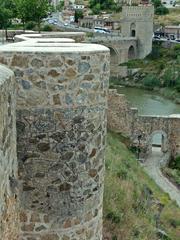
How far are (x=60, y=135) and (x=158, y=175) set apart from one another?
14.9 meters

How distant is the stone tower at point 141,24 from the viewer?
2527 inches

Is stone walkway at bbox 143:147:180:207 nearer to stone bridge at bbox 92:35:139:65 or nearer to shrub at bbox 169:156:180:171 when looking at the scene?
shrub at bbox 169:156:180:171

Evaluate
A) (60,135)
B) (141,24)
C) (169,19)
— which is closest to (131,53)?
(141,24)

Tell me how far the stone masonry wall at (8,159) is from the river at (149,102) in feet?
110

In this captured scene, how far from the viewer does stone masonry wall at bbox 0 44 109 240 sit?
4.72 m

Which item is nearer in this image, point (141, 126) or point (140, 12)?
point (141, 126)

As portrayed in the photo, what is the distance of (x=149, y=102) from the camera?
146 ft

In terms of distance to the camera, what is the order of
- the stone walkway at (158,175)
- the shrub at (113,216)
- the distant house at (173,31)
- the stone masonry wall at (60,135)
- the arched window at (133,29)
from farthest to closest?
the distant house at (173,31) → the arched window at (133,29) → the stone walkway at (158,175) → the shrub at (113,216) → the stone masonry wall at (60,135)

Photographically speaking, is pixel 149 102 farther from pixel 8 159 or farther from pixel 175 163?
pixel 8 159

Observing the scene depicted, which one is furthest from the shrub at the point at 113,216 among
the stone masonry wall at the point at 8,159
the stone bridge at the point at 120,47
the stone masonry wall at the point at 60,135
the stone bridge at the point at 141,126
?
the stone bridge at the point at 120,47

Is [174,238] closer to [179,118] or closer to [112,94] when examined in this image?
[112,94]

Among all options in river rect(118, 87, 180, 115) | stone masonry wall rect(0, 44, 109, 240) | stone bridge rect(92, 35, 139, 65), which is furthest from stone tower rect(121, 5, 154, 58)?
stone masonry wall rect(0, 44, 109, 240)

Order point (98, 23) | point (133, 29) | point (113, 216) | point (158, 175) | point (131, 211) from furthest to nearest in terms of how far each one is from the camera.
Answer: point (98, 23) → point (133, 29) → point (158, 175) → point (131, 211) → point (113, 216)

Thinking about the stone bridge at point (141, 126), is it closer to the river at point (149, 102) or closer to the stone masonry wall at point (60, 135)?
the river at point (149, 102)
